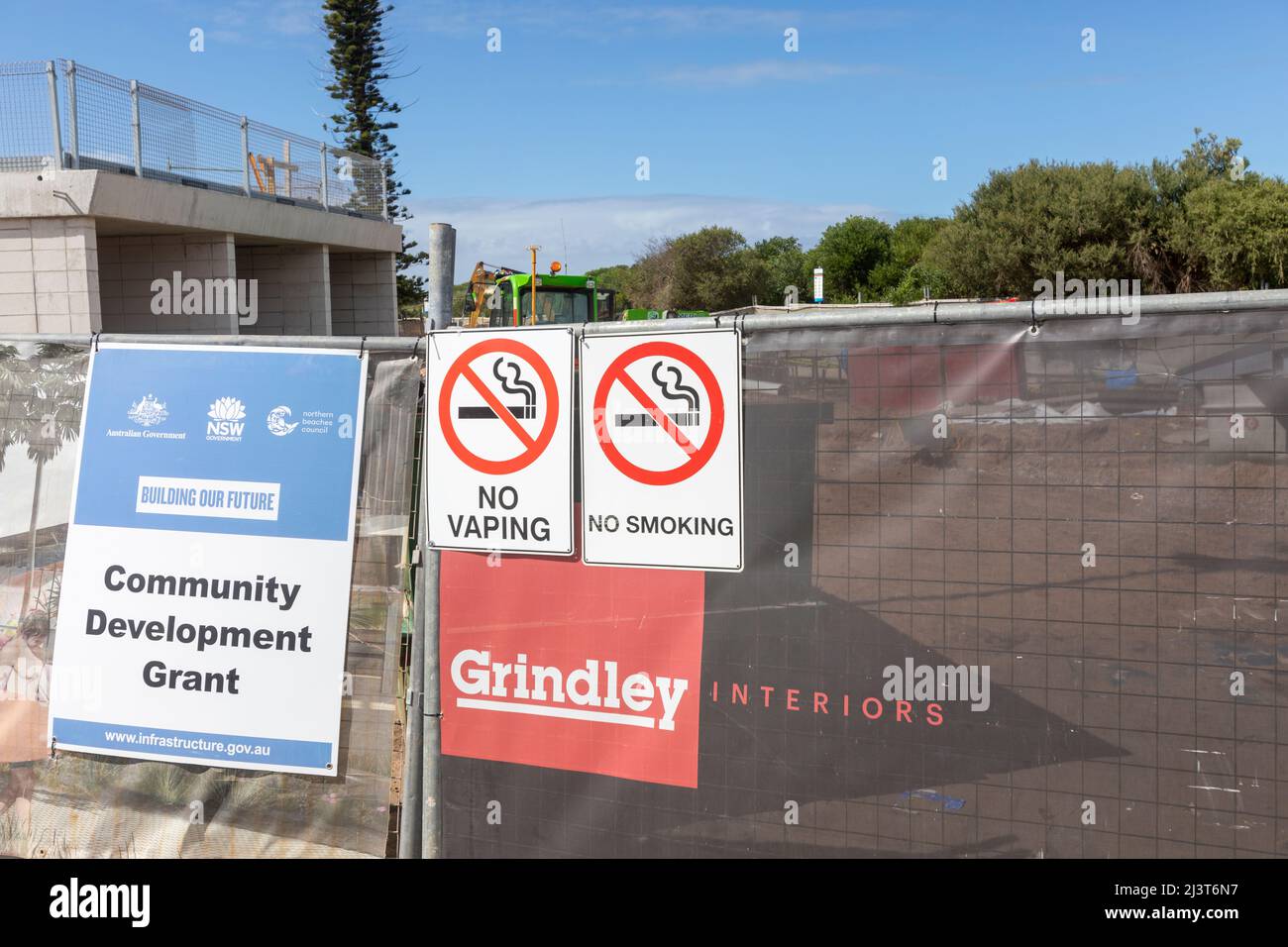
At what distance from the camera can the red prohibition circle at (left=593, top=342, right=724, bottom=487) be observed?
3.59 metres

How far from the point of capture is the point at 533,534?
3816 mm

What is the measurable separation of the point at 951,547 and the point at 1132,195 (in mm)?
41353

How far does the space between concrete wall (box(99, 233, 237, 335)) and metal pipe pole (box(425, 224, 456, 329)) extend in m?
17.4

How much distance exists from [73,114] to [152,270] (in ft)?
16.3

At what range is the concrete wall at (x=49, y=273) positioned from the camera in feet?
51.3

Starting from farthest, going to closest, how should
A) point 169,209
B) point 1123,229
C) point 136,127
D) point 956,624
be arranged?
point 1123,229, point 169,209, point 136,127, point 956,624

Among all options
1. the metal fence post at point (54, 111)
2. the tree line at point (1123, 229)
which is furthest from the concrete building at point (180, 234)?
the tree line at point (1123, 229)

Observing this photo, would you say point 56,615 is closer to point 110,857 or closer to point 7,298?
point 110,857

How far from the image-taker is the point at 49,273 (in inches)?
618

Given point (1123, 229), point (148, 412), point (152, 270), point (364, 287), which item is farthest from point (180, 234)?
point (1123, 229)

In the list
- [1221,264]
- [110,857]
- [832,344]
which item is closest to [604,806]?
[832,344]

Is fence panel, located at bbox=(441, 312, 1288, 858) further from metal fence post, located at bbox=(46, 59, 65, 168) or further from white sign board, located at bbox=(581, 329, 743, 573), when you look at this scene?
metal fence post, located at bbox=(46, 59, 65, 168)

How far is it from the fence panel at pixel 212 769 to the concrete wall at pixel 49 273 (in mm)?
12634

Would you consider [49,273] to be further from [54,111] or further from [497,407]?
[497,407]
